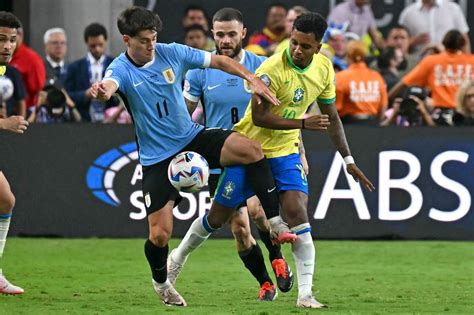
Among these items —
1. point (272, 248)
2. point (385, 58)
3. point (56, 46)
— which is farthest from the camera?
point (385, 58)

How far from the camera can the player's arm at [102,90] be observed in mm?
9875

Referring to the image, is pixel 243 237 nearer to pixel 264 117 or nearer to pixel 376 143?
pixel 264 117

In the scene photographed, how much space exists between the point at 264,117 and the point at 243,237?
159 cm

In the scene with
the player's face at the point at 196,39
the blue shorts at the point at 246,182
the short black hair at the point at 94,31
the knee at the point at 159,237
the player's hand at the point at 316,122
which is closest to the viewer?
the player's hand at the point at 316,122

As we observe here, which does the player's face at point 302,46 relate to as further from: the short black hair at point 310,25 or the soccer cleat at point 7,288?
the soccer cleat at point 7,288

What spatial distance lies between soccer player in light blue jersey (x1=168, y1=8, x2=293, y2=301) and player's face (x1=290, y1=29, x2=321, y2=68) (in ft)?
4.15

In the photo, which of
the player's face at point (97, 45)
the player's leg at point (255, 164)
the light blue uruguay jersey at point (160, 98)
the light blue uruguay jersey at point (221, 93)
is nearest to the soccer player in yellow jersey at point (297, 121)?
the player's leg at point (255, 164)

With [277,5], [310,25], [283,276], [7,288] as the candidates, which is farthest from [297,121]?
[277,5]

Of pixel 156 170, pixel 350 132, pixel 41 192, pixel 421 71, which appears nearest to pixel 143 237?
pixel 41 192

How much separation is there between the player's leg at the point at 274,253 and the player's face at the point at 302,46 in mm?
1602

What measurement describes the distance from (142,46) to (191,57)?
0.42 m

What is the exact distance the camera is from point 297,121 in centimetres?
1041

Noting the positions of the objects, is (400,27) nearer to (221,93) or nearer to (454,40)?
(454,40)

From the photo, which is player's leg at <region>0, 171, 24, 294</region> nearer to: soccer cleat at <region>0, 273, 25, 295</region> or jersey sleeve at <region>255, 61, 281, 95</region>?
soccer cleat at <region>0, 273, 25, 295</region>
